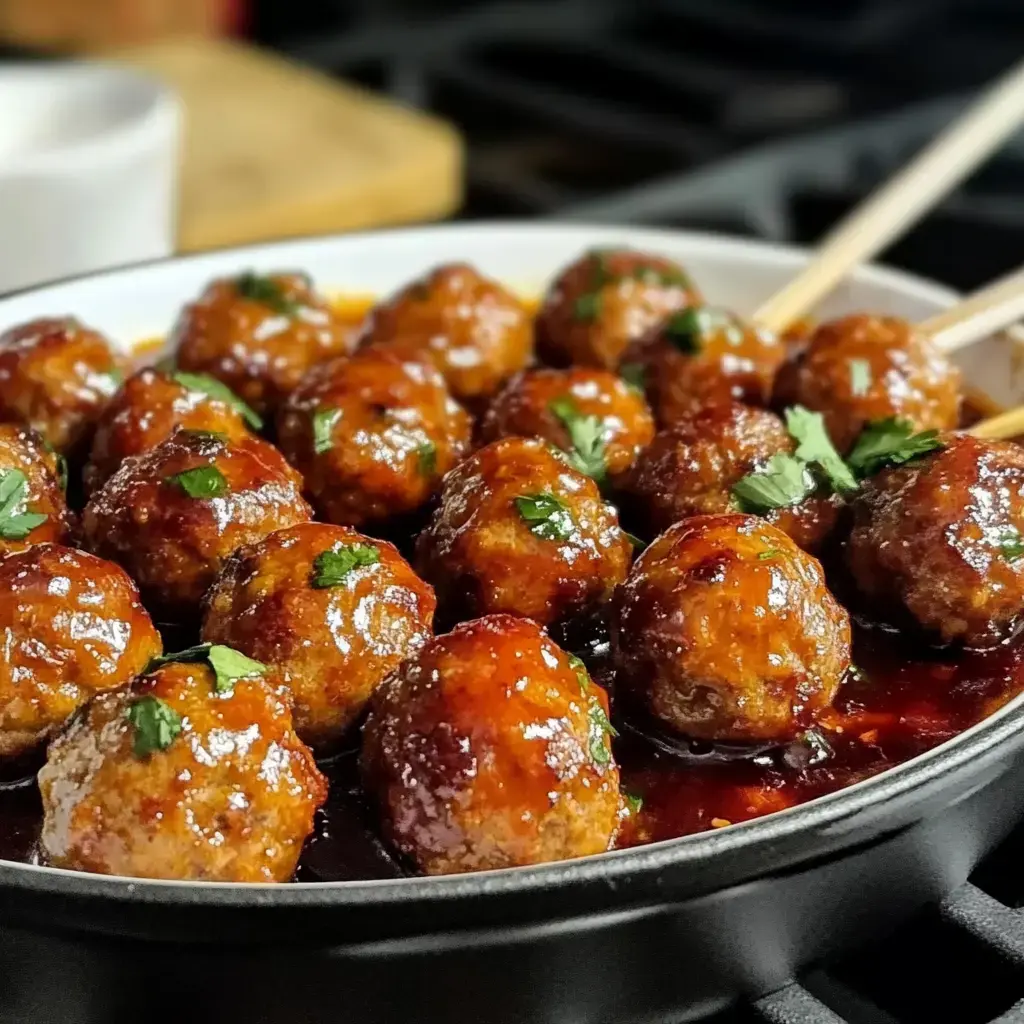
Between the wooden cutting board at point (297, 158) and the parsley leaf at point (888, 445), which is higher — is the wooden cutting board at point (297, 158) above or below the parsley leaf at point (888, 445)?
below

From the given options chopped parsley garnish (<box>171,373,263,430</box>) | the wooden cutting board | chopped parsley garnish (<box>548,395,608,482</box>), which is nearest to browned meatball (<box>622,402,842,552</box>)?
chopped parsley garnish (<box>548,395,608,482</box>)

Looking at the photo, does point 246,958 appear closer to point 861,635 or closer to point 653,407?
point 861,635

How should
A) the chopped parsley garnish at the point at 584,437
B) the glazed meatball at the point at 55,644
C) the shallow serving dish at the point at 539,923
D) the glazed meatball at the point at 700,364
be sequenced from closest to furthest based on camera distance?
the shallow serving dish at the point at 539,923 < the glazed meatball at the point at 55,644 < the chopped parsley garnish at the point at 584,437 < the glazed meatball at the point at 700,364

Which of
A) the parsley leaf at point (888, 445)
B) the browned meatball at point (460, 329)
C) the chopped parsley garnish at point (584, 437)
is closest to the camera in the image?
the parsley leaf at point (888, 445)

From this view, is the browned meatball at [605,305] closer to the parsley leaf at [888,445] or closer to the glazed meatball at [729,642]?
the parsley leaf at [888,445]

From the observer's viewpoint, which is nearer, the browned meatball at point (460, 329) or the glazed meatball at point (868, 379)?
the glazed meatball at point (868, 379)

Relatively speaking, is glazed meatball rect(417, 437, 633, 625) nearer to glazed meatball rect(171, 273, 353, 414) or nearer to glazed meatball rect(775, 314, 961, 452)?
glazed meatball rect(775, 314, 961, 452)

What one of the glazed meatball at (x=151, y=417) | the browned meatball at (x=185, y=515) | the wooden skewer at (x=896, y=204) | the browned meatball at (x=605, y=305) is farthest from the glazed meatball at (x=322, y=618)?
the wooden skewer at (x=896, y=204)

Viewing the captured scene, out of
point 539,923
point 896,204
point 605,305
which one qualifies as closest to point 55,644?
point 539,923

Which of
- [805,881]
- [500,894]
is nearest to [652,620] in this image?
[805,881]
